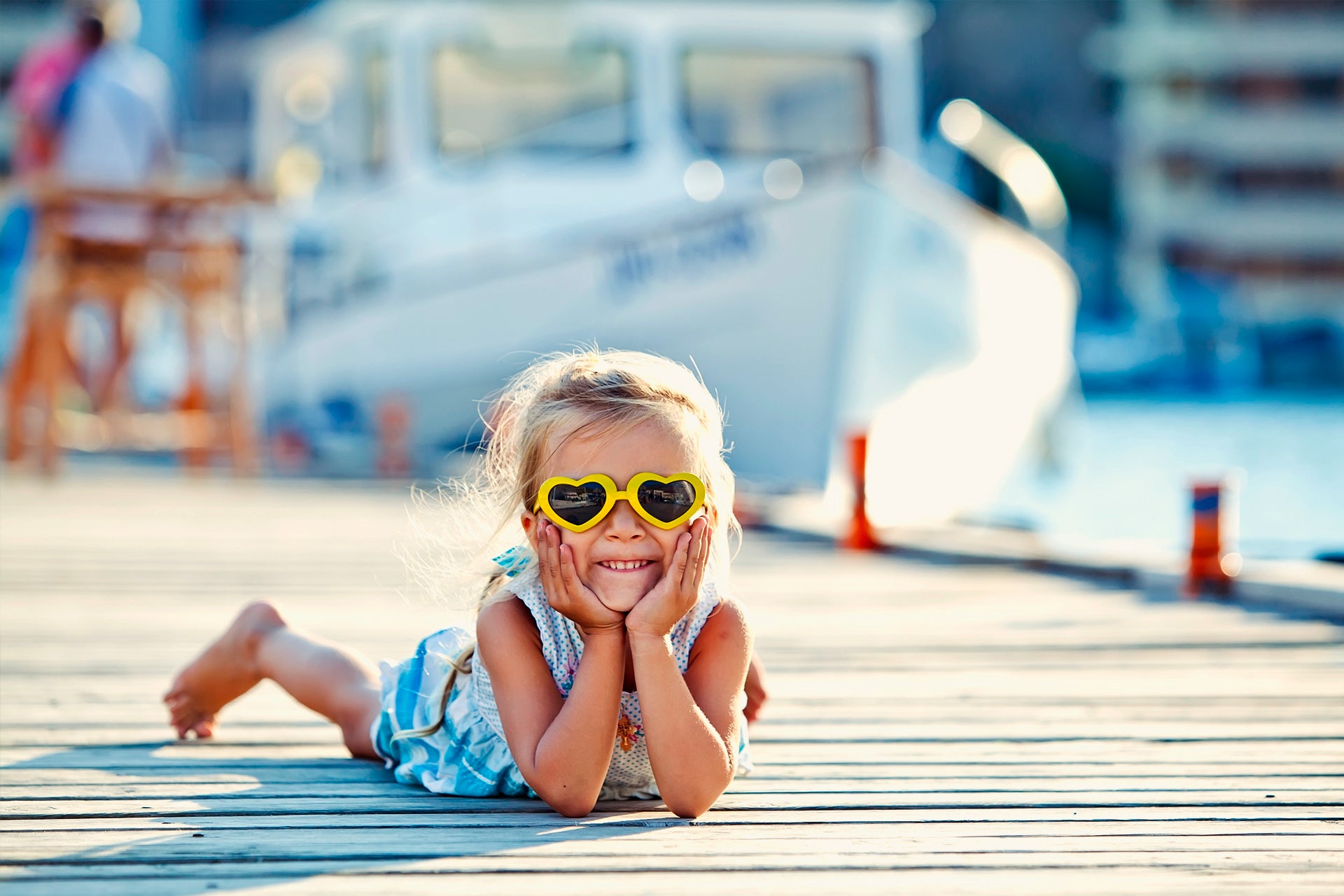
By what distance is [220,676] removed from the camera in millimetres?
2516

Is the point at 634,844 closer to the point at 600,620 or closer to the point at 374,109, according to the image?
the point at 600,620

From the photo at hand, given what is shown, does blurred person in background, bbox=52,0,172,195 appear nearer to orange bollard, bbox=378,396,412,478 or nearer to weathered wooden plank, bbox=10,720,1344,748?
orange bollard, bbox=378,396,412,478

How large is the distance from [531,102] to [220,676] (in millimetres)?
7608

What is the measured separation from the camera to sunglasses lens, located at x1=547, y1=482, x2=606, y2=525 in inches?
77.5

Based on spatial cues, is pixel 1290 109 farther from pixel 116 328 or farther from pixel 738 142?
pixel 116 328

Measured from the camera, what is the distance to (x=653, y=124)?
32.1 ft

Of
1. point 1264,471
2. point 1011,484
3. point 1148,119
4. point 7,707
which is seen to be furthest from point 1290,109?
point 7,707

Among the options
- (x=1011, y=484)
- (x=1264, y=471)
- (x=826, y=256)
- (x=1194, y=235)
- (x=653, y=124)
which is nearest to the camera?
(x=826, y=256)

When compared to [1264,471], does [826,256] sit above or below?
above

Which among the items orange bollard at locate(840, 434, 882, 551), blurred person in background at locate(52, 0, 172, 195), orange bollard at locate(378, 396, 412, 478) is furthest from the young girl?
orange bollard at locate(378, 396, 412, 478)

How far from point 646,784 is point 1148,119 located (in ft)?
165

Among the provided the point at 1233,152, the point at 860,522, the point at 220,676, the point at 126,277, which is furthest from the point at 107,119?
the point at 1233,152

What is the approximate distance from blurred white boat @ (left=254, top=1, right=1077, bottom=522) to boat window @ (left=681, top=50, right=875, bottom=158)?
16 mm

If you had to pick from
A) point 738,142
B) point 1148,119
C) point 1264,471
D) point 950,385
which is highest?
point 1148,119
